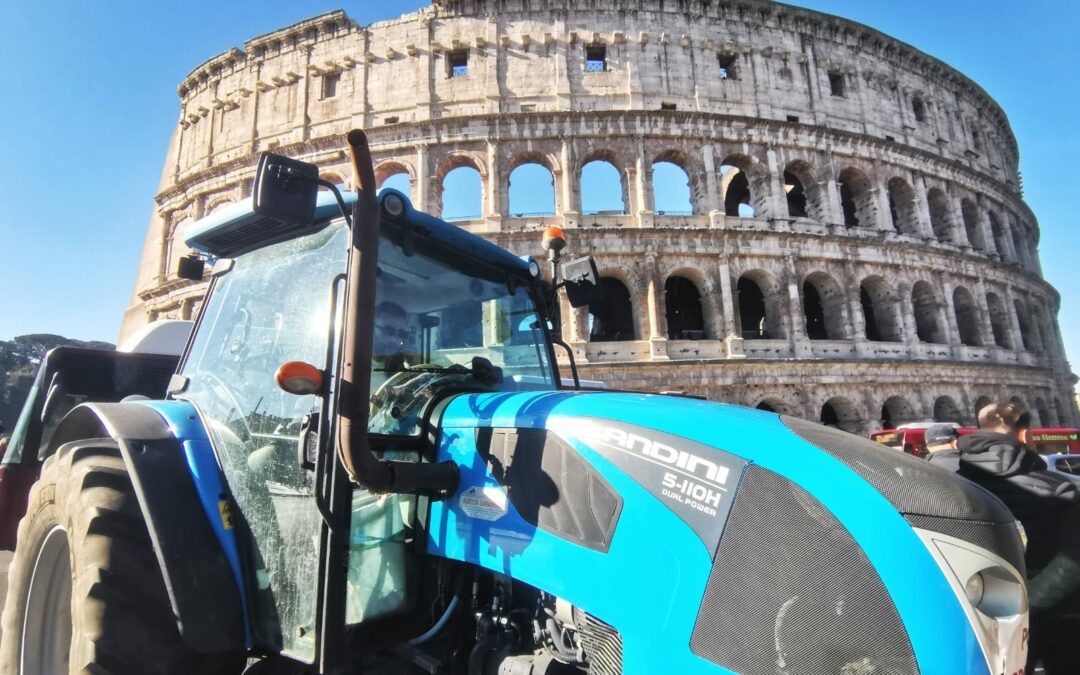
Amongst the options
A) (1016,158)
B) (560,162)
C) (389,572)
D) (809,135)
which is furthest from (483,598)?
(1016,158)

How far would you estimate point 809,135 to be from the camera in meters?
18.7

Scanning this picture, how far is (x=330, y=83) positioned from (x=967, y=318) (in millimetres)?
26177

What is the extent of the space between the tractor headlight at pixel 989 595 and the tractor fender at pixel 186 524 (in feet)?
7.48

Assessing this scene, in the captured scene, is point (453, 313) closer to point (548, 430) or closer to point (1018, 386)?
point (548, 430)

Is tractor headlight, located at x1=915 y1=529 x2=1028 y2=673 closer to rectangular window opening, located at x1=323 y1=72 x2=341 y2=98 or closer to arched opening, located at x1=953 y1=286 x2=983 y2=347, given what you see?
rectangular window opening, located at x1=323 y1=72 x2=341 y2=98

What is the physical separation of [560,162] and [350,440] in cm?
1698

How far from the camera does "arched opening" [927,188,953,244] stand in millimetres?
20656

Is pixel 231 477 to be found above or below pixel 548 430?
below

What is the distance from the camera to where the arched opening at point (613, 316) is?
18297 millimetres

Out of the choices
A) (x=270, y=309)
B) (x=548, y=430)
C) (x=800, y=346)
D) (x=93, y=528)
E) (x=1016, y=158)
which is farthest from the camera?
(x=1016, y=158)

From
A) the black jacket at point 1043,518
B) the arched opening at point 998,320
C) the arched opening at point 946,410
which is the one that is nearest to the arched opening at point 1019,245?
the arched opening at point 998,320

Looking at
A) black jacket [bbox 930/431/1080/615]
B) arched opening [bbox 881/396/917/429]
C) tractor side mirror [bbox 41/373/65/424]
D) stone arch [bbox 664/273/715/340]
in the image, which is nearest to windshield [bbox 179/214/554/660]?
black jacket [bbox 930/431/1080/615]

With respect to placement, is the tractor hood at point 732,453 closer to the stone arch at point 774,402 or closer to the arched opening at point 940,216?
the stone arch at point 774,402

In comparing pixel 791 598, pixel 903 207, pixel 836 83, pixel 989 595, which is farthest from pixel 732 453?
pixel 836 83
